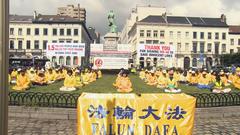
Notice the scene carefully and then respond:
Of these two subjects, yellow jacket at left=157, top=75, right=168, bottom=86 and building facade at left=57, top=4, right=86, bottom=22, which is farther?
building facade at left=57, top=4, right=86, bottom=22

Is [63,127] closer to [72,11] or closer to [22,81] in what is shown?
[22,81]

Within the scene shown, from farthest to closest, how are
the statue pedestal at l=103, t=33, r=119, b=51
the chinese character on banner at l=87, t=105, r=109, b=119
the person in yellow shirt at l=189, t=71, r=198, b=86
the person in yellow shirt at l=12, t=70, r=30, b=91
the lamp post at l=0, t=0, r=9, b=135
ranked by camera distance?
the statue pedestal at l=103, t=33, r=119, b=51, the person in yellow shirt at l=189, t=71, r=198, b=86, the person in yellow shirt at l=12, t=70, r=30, b=91, the chinese character on banner at l=87, t=105, r=109, b=119, the lamp post at l=0, t=0, r=9, b=135

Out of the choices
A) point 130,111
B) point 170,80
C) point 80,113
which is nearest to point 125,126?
point 130,111

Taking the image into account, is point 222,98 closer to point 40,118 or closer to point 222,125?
point 222,125

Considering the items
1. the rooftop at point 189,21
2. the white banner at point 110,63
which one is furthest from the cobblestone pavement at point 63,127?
the rooftop at point 189,21

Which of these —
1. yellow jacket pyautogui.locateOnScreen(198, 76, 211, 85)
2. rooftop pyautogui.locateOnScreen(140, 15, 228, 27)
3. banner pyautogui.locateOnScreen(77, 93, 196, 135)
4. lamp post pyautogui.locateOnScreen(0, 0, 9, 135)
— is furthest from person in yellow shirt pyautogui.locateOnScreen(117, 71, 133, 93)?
rooftop pyautogui.locateOnScreen(140, 15, 228, 27)

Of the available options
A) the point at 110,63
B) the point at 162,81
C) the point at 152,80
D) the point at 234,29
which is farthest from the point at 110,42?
the point at 234,29

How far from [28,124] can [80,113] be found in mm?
4438

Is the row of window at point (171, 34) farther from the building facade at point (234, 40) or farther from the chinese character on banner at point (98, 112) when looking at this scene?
the chinese character on banner at point (98, 112)

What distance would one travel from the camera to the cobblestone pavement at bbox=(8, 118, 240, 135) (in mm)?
9621

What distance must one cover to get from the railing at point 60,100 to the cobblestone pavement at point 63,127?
0.88m

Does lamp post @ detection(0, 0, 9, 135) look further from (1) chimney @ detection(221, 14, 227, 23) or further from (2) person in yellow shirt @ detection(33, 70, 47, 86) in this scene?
(1) chimney @ detection(221, 14, 227, 23)

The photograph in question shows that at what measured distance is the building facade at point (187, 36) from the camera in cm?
9362

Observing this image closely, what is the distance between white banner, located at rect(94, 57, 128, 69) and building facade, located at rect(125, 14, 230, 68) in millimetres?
49785
